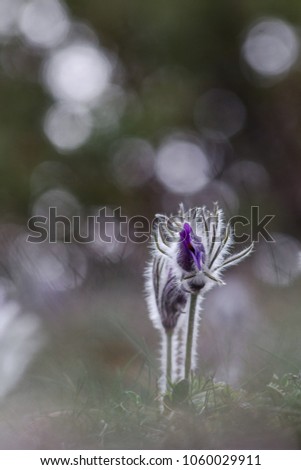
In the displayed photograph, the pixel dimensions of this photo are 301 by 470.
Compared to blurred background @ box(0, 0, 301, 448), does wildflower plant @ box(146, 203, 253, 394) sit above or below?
above

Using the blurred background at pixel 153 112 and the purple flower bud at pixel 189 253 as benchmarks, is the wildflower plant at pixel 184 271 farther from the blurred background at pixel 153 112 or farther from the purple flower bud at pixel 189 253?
the blurred background at pixel 153 112

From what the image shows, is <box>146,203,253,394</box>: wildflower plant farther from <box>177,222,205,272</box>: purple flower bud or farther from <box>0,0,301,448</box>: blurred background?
<box>0,0,301,448</box>: blurred background

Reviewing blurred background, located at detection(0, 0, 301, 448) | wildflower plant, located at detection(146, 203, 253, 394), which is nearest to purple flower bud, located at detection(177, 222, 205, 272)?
wildflower plant, located at detection(146, 203, 253, 394)

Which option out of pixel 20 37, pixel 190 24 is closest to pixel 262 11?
pixel 190 24

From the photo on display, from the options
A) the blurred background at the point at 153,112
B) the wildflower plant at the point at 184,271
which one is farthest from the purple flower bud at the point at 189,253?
the blurred background at the point at 153,112

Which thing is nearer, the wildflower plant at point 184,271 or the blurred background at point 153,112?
the wildflower plant at point 184,271

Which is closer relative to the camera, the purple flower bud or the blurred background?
the purple flower bud

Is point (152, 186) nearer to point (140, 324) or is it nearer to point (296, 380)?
point (140, 324)
